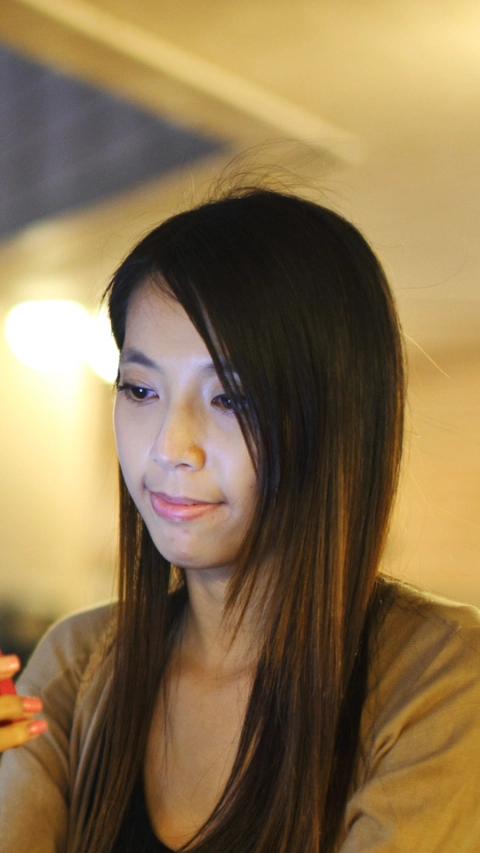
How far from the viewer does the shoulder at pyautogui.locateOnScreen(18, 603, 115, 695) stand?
3.33 feet

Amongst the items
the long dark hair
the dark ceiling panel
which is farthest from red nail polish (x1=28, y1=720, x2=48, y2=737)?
the dark ceiling panel

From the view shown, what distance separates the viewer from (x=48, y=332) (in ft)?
8.83

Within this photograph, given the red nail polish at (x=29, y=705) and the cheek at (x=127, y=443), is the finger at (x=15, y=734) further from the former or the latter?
the cheek at (x=127, y=443)

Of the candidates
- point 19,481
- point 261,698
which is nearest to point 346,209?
point 261,698

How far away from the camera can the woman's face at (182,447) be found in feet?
2.58

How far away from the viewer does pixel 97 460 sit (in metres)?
2.79

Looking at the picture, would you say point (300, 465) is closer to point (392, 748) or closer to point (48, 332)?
point (392, 748)

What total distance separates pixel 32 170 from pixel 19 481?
1053mm

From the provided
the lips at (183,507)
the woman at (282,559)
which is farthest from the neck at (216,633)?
the lips at (183,507)

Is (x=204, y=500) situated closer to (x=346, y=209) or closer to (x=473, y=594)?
(x=473, y=594)

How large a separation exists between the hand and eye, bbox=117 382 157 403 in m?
0.27

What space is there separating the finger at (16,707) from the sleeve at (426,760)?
0.94 ft

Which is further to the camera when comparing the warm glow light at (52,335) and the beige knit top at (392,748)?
the warm glow light at (52,335)

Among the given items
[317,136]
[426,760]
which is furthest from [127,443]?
[317,136]
